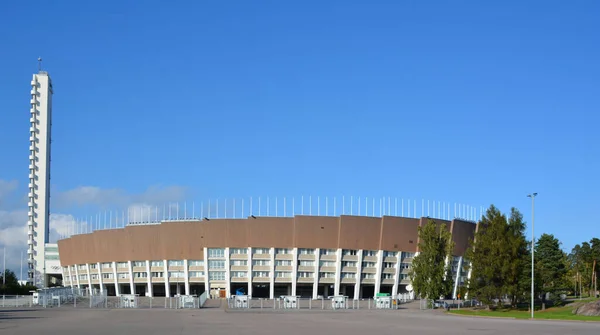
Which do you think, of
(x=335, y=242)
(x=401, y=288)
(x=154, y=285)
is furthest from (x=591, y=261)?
(x=154, y=285)

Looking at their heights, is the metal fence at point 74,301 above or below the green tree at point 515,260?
below

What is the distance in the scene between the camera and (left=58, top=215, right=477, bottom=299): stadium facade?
126 meters

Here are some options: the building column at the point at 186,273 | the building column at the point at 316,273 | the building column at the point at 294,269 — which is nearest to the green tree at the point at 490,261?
the building column at the point at 316,273

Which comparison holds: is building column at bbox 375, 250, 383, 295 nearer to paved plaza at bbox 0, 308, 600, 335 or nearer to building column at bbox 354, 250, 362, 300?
building column at bbox 354, 250, 362, 300

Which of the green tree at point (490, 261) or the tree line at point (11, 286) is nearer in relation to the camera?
the green tree at point (490, 261)

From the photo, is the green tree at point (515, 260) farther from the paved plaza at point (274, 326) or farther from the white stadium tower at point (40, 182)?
the white stadium tower at point (40, 182)

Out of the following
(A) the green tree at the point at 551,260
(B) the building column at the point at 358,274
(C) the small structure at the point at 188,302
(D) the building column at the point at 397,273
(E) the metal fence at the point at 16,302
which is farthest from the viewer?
(D) the building column at the point at 397,273

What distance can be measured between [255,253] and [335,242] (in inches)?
563

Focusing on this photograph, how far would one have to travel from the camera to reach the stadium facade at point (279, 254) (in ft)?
A: 414

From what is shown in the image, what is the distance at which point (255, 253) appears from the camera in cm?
12756

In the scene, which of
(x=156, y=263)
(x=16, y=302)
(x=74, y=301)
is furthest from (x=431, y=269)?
(x=156, y=263)

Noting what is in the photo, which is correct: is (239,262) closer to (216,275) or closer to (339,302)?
(216,275)

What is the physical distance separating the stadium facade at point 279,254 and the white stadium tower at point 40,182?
38137 mm

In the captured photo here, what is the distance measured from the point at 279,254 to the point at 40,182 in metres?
67.4
